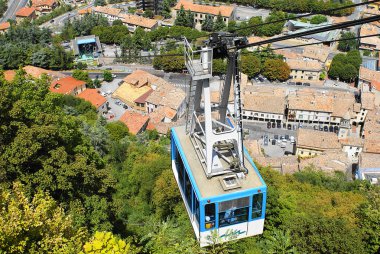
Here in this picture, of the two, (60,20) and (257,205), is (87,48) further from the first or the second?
(257,205)

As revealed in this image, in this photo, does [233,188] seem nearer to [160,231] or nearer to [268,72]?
[160,231]

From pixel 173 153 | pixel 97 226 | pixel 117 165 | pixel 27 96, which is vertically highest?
pixel 27 96

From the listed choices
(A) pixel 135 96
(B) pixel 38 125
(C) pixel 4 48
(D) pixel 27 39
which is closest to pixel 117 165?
(B) pixel 38 125

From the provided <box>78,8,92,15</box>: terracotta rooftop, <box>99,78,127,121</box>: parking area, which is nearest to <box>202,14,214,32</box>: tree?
<box>78,8,92,15</box>: terracotta rooftop

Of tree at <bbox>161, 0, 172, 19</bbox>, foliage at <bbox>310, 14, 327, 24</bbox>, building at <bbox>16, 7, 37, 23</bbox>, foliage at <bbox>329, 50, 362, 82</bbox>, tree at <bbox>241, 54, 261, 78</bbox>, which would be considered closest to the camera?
foliage at <bbox>329, 50, 362, 82</bbox>

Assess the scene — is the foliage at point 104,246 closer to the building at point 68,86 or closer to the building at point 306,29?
the building at point 68,86

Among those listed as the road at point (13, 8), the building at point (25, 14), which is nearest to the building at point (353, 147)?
the building at point (25, 14)

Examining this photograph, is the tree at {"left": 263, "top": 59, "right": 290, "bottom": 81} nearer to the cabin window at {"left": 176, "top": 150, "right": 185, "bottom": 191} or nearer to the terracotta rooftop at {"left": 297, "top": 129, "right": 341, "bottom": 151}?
the terracotta rooftop at {"left": 297, "top": 129, "right": 341, "bottom": 151}
